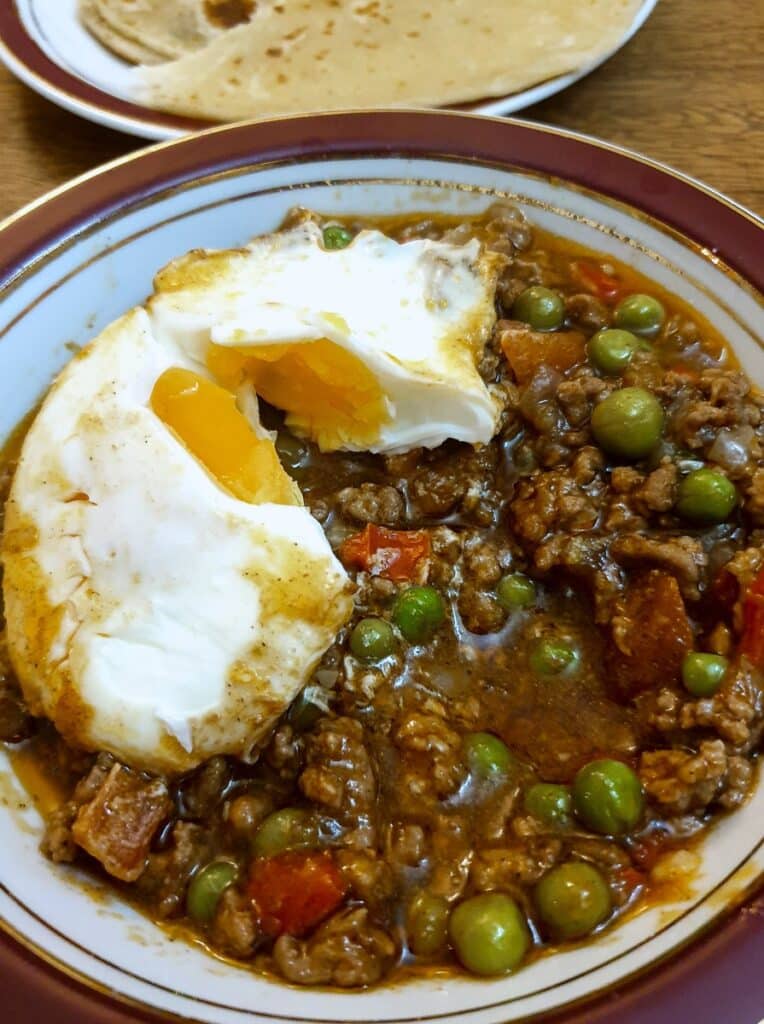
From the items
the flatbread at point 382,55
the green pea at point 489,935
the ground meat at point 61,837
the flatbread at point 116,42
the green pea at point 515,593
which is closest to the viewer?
the green pea at point 489,935

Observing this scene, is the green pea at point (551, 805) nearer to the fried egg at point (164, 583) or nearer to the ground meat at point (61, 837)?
the fried egg at point (164, 583)

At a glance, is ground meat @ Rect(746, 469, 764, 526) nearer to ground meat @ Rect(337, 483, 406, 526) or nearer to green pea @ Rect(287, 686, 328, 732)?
ground meat @ Rect(337, 483, 406, 526)

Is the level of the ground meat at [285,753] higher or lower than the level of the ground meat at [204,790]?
higher

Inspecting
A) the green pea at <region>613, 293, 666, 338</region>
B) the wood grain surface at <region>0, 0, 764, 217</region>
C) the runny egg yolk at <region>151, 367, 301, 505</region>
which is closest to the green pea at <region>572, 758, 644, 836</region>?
the runny egg yolk at <region>151, 367, 301, 505</region>

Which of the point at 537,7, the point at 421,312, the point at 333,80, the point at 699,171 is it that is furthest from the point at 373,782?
the point at 537,7

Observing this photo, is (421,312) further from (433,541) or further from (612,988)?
(612,988)

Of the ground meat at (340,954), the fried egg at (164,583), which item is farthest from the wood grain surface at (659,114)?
the ground meat at (340,954)

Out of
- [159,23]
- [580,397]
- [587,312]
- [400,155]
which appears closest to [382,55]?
[400,155]
